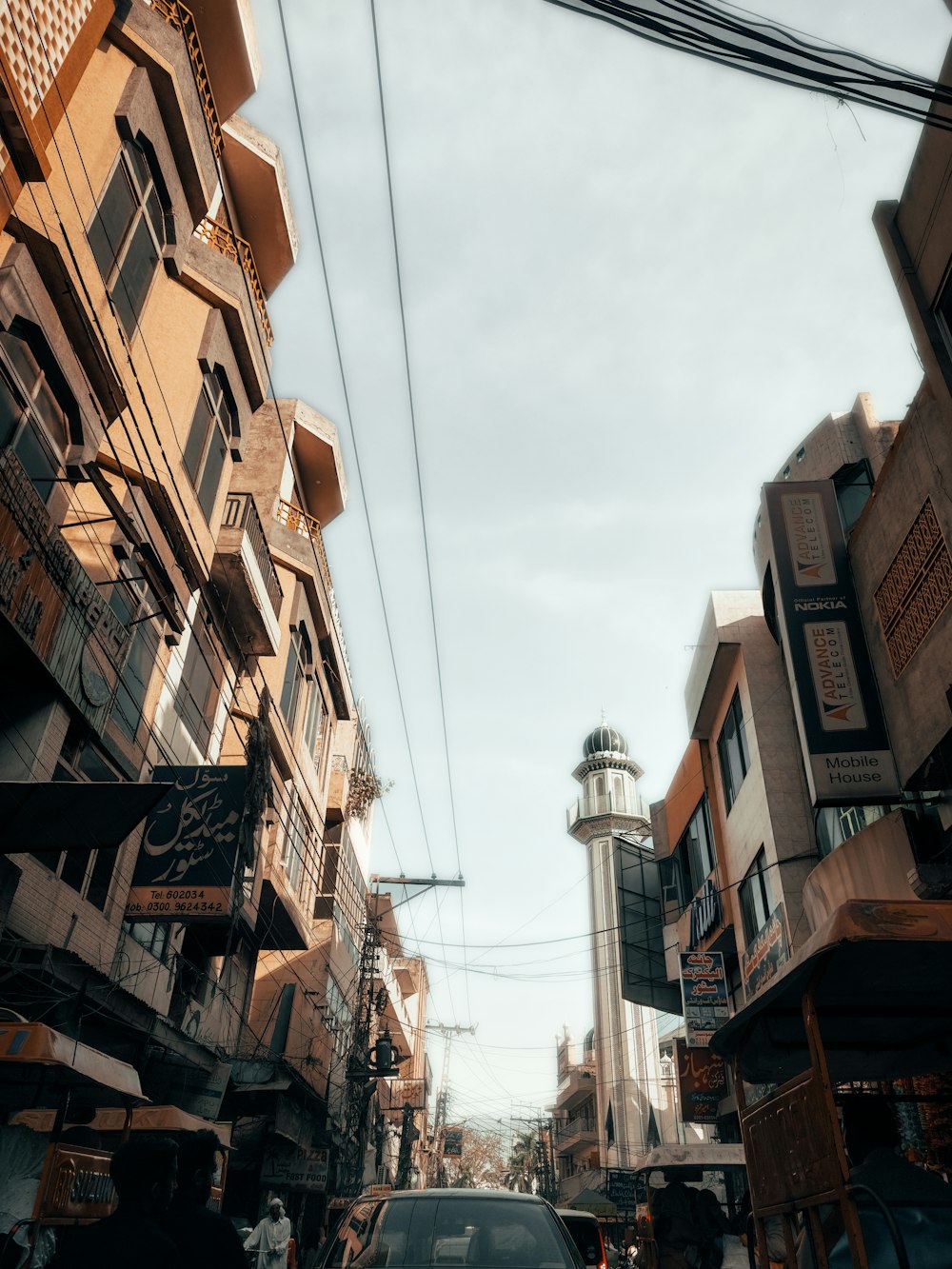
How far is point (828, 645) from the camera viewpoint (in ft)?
43.5

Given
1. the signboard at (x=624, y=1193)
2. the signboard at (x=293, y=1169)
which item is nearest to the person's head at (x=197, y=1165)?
the signboard at (x=293, y=1169)

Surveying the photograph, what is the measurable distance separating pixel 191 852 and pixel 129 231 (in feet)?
32.3

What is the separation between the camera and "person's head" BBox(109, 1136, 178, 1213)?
12.0 feet

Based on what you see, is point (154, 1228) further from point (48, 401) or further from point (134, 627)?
point (134, 627)

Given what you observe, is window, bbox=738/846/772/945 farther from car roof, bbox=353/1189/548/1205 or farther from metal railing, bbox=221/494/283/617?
car roof, bbox=353/1189/548/1205

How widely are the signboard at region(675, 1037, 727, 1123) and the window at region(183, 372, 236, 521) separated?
17641 millimetres

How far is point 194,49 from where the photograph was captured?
16.1 meters

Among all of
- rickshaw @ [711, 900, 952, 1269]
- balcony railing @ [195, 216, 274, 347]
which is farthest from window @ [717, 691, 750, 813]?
rickshaw @ [711, 900, 952, 1269]

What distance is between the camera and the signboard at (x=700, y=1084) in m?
21.4

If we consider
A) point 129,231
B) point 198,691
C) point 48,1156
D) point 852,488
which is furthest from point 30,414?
point 852,488

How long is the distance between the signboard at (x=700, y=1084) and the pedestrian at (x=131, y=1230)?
20468 mm

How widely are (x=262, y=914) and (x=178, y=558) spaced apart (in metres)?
8.99

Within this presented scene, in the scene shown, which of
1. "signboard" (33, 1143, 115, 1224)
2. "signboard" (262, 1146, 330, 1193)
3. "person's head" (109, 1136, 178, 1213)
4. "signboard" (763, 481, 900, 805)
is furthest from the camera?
"signboard" (262, 1146, 330, 1193)

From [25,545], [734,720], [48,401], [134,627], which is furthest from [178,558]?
[734,720]
